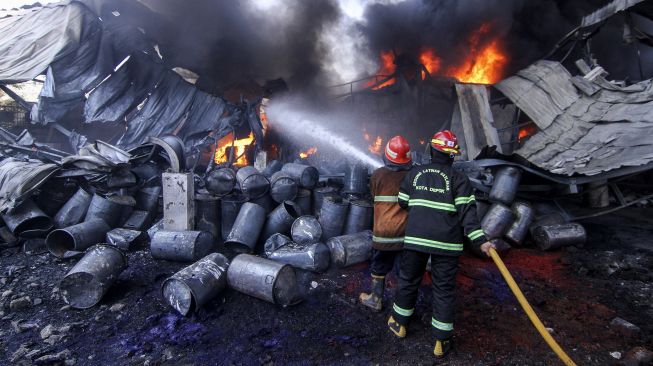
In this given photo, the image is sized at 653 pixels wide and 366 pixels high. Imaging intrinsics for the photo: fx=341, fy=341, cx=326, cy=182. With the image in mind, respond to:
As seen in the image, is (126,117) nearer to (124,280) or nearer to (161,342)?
(124,280)

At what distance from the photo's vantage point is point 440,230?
2.94 meters

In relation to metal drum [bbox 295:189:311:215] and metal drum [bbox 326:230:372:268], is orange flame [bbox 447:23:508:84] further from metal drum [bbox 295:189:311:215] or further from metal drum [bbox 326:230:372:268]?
metal drum [bbox 326:230:372:268]

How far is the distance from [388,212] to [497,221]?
8.56 ft

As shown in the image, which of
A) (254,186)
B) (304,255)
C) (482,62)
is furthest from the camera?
(482,62)

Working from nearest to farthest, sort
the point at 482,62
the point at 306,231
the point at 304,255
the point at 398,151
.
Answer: the point at 398,151, the point at 304,255, the point at 306,231, the point at 482,62

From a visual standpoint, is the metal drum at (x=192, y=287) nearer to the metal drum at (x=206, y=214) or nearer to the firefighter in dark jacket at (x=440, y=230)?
the metal drum at (x=206, y=214)

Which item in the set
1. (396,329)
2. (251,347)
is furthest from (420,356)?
(251,347)

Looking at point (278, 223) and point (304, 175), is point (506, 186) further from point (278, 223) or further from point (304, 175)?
point (278, 223)

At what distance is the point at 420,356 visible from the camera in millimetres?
3021

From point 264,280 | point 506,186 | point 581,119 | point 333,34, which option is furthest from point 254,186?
point 333,34

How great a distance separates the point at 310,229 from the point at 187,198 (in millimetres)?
1967

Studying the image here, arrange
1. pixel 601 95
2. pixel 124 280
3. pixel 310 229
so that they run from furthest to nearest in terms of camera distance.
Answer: pixel 601 95 → pixel 310 229 → pixel 124 280

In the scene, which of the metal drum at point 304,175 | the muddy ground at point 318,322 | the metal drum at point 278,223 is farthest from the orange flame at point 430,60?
the metal drum at point 278,223

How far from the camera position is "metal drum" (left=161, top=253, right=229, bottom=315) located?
11.5 ft
